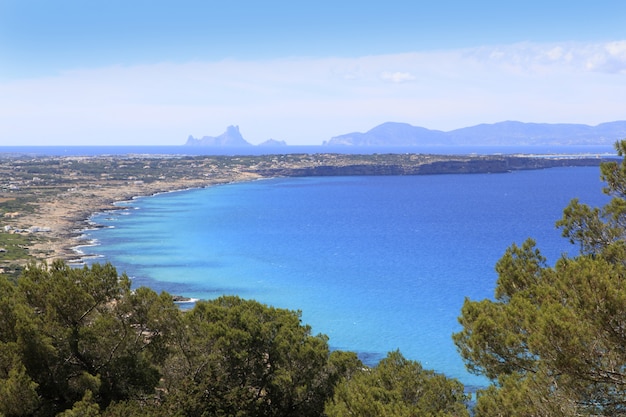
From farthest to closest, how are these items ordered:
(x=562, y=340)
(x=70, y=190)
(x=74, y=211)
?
1. (x=70, y=190)
2. (x=74, y=211)
3. (x=562, y=340)

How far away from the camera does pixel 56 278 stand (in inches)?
651

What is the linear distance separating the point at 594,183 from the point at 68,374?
16683 centimetres

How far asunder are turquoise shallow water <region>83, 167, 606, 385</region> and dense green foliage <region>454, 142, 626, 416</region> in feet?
69.1

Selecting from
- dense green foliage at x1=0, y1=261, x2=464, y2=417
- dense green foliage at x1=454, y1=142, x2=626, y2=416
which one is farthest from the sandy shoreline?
dense green foliage at x1=454, y1=142, x2=626, y2=416

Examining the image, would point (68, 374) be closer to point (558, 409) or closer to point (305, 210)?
point (558, 409)

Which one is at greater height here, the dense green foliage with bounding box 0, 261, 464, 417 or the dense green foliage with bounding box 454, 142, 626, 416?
the dense green foliage with bounding box 454, 142, 626, 416

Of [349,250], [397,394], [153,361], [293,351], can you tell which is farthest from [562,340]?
[349,250]

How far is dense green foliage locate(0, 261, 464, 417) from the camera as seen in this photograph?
48.4 feet

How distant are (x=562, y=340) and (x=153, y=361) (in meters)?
13.0

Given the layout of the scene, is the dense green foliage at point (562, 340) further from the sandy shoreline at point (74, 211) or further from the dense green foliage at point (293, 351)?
the sandy shoreline at point (74, 211)

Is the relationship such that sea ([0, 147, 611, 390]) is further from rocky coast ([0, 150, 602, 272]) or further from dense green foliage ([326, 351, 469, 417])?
dense green foliage ([326, 351, 469, 417])

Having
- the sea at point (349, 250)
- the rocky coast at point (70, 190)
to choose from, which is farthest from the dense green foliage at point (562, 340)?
the rocky coast at point (70, 190)

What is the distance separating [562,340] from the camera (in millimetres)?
9531

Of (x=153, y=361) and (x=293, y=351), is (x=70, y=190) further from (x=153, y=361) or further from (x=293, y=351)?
(x=293, y=351)
